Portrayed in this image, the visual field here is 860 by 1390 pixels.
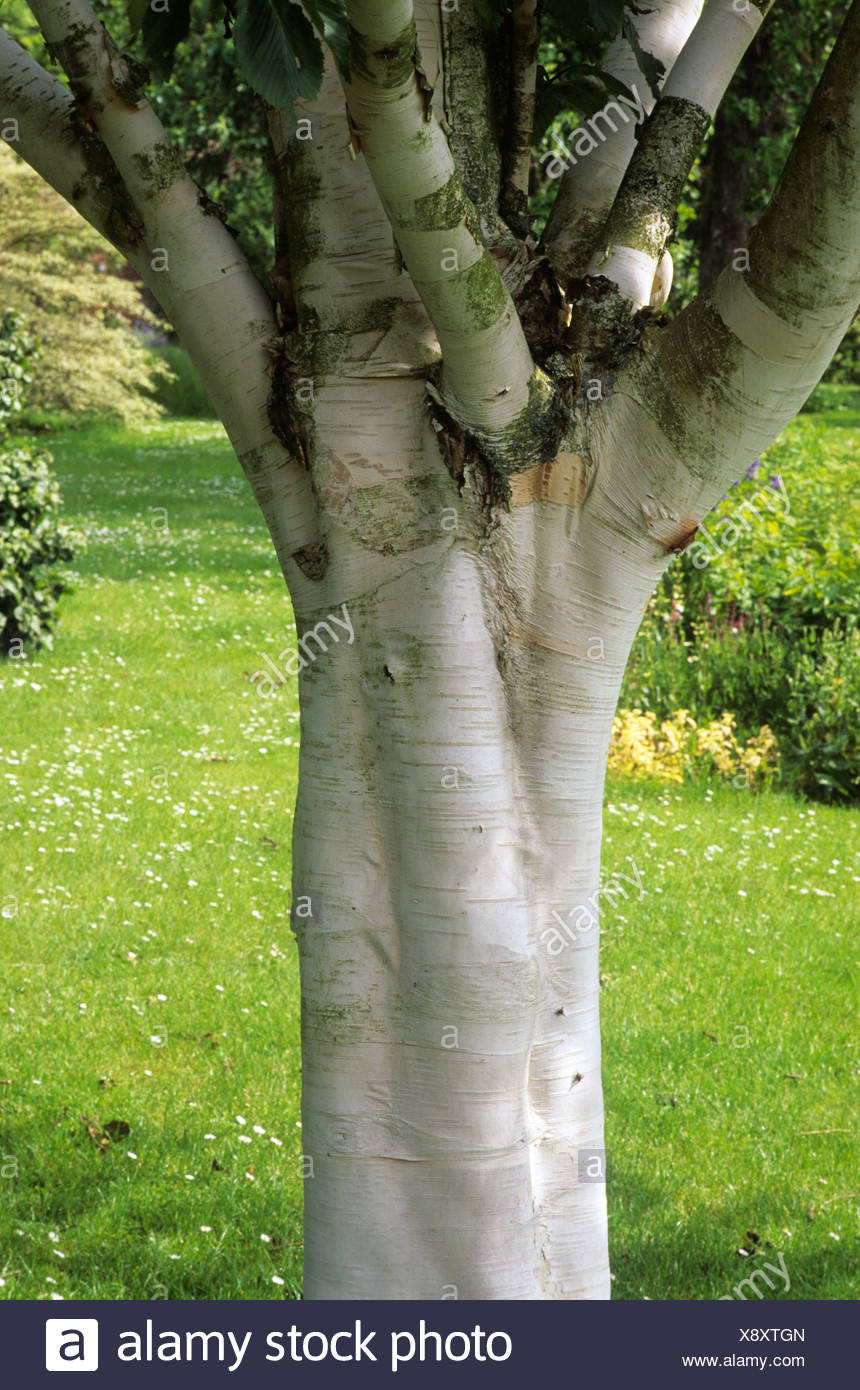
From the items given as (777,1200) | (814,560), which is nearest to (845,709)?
(814,560)

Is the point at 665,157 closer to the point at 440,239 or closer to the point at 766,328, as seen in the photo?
the point at 766,328

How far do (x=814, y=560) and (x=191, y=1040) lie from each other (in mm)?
5243

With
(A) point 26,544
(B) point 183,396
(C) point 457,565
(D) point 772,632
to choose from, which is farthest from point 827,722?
(B) point 183,396

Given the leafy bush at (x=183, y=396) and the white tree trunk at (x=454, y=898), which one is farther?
the leafy bush at (x=183, y=396)

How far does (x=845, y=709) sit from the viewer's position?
6988mm

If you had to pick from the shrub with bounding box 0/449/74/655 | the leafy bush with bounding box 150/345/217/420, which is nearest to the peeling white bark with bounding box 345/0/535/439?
the shrub with bounding box 0/449/74/655

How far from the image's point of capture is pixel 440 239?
1854 millimetres

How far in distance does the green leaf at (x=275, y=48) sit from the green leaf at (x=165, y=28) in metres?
0.47

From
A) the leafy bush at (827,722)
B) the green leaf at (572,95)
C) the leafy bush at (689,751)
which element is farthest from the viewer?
the leafy bush at (689,751)

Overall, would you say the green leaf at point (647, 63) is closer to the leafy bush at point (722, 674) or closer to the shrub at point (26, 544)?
the leafy bush at point (722, 674)

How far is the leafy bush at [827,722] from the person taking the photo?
704 centimetres

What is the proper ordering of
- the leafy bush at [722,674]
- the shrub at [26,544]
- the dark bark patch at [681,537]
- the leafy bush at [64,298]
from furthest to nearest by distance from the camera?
the leafy bush at [64,298] < the shrub at [26,544] < the leafy bush at [722,674] < the dark bark patch at [681,537]

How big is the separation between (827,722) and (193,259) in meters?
5.58

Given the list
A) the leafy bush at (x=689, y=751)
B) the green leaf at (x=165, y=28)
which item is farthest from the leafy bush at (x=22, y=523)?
the green leaf at (x=165, y=28)
